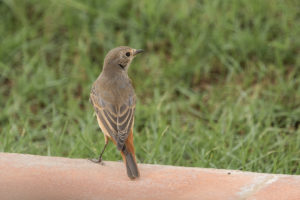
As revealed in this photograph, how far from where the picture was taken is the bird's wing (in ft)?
14.5

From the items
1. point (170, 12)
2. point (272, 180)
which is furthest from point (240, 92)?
point (272, 180)

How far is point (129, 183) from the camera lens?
12.9 feet

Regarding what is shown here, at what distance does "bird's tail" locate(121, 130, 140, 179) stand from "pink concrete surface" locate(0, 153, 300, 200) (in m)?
0.04

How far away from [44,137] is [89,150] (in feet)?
3.70

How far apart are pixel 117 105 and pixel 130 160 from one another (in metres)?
0.70

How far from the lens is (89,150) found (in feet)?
17.6

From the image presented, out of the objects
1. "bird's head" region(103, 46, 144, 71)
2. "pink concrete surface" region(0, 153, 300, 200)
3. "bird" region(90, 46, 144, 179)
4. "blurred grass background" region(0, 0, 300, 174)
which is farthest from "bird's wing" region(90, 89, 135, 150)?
"blurred grass background" region(0, 0, 300, 174)

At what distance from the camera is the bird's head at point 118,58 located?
5320 millimetres

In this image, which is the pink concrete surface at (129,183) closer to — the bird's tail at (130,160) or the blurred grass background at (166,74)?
the bird's tail at (130,160)

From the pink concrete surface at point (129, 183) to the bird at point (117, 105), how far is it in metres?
0.16

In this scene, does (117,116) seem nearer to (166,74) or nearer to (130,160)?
(130,160)

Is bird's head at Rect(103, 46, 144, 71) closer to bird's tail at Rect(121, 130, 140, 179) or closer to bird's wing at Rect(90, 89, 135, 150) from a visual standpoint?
bird's wing at Rect(90, 89, 135, 150)

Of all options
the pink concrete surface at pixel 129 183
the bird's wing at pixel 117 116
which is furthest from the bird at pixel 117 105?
the pink concrete surface at pixel 129 183

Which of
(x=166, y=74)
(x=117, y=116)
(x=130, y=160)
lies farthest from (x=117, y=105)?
(x=166, y=74)
